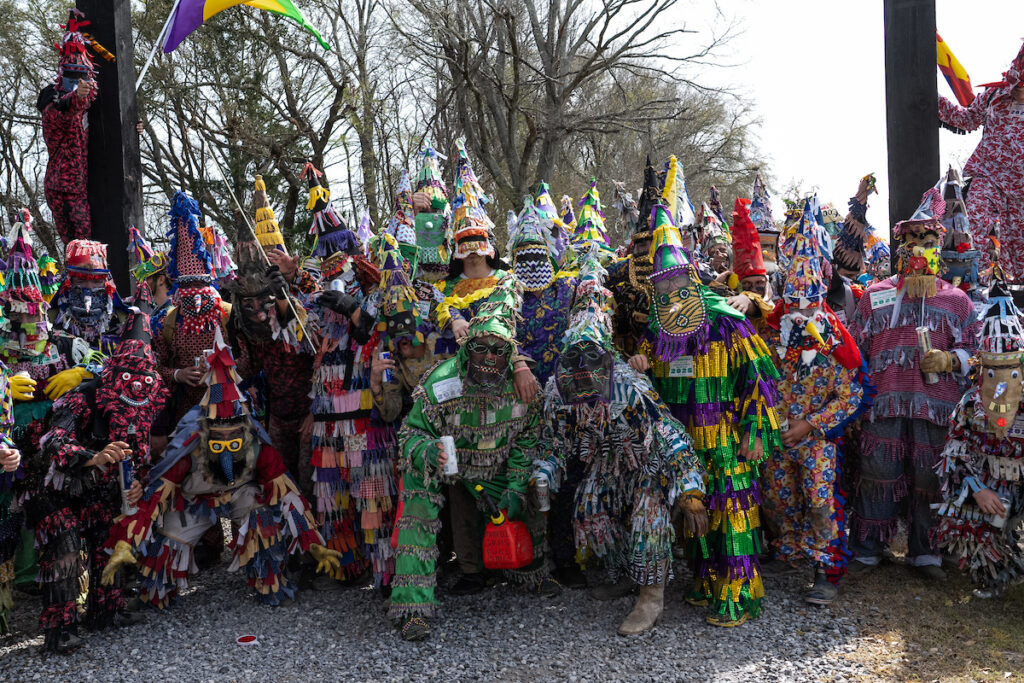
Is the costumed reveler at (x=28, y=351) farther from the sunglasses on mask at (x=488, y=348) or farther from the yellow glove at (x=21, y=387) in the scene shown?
the sunglasses on mask at (x=488, y=348)

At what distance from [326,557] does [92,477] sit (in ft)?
4.39

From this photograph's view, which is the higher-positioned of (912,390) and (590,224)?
(590,224)

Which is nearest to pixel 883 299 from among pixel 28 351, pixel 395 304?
pixel 395 304

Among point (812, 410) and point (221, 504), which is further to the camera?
point (221, 504)

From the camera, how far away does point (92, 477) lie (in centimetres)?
422

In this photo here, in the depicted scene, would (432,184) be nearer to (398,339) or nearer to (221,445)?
(398,339)

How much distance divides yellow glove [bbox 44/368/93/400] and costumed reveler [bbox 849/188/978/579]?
452 centimetres

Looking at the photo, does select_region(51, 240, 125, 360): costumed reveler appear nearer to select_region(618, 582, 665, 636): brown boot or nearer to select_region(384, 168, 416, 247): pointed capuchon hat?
select_region(384, 168, 416, 247): pointed capuchon hat

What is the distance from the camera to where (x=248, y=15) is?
49.6 feet

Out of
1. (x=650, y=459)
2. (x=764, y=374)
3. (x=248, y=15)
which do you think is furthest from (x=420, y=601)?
(x=248, y=15)

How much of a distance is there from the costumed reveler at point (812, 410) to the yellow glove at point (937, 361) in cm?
35

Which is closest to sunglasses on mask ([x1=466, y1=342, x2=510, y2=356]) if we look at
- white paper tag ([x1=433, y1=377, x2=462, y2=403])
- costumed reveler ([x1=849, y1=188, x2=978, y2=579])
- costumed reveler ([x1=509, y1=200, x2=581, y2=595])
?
white paper tag ([x1=433, y1=377, x2=462, y2=403])

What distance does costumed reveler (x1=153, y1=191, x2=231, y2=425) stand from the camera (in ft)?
15.4

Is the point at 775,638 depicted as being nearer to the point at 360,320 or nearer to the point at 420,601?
the point at 420,601
